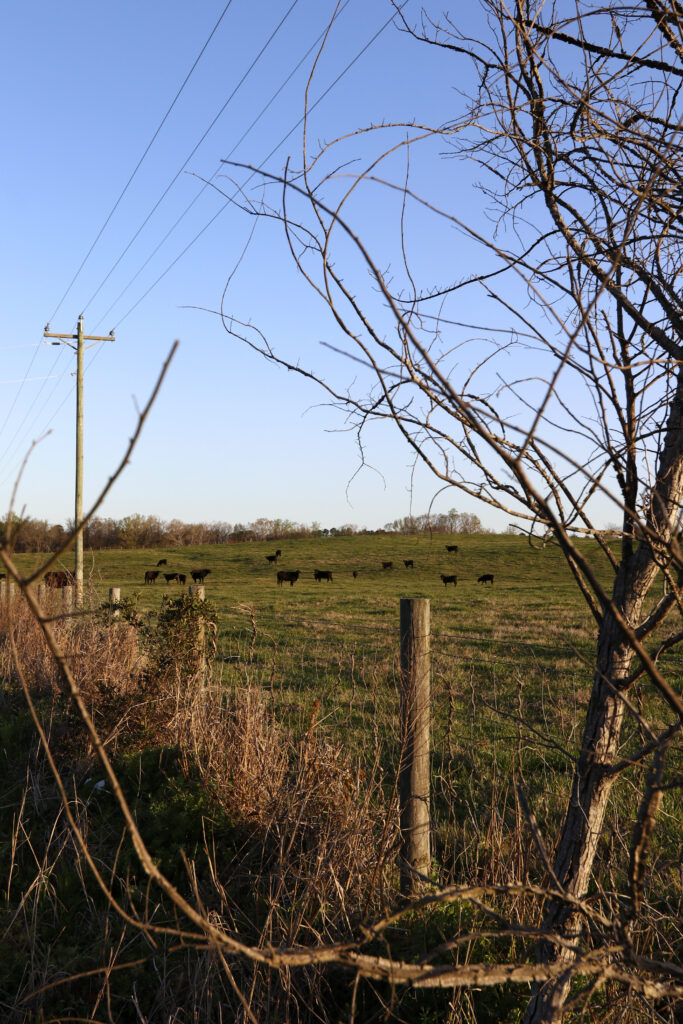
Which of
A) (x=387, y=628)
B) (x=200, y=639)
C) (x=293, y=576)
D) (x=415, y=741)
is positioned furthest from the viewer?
(x=293, y=576)

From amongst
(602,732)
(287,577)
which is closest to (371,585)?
(287,577)

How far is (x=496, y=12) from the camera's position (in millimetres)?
1858

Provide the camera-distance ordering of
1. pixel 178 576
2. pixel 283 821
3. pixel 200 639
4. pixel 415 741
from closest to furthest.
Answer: pixel 415 741 < pixel 283 821 < pixel 200 639 < pixel 178 576

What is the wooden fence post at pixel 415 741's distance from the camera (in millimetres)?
3893

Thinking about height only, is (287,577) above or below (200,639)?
below

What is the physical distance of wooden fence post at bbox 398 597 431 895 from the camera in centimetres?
389

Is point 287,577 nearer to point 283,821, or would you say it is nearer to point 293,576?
point 293,576

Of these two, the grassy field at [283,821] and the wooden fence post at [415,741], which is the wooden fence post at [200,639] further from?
the wooden fence post at [415,741]

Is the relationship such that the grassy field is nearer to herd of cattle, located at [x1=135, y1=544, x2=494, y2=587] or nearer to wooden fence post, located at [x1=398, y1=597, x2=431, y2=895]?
wooden fence post, located at [x1=398, y1=597, x2=431, y2=895]

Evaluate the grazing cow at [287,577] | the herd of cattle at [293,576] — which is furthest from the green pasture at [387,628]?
the grazing cow at [287,577]

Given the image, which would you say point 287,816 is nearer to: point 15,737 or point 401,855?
point 401,855

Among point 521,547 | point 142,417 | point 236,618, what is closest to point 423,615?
point 142,417

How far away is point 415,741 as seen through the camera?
156 inches

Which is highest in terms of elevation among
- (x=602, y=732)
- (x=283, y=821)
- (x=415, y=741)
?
(x=602, y=732)
